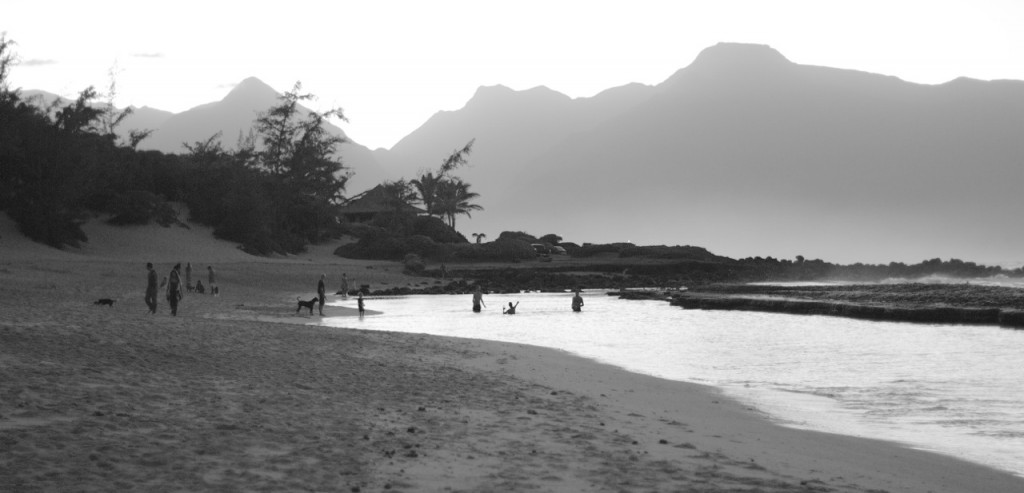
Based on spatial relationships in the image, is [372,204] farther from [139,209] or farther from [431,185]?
[139,209]

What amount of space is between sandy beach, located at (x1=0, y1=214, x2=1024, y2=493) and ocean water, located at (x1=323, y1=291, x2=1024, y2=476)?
111 centimetres

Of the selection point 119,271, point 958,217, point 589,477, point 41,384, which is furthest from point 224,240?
point 958,217

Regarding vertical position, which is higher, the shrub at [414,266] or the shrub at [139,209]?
the shrub at [139,209]

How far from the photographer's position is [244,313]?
84.7 feet

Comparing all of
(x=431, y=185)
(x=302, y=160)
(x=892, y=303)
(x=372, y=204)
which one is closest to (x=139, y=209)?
(x=302, y=160)

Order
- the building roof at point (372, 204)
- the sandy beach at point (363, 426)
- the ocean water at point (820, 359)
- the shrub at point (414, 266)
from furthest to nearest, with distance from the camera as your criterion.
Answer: the building roof at point (372, 204), the shrub at point (414, 266), the ocean water at point (820, 359), the sandy beach at point (363, 426)

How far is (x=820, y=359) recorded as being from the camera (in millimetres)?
18406

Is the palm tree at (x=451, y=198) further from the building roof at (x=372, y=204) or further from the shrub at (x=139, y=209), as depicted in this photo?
the shrub at (x=139, y=209)

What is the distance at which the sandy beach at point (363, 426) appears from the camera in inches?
264

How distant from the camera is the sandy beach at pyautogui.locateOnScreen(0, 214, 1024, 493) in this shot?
671cm

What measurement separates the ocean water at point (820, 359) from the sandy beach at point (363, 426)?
1.11m

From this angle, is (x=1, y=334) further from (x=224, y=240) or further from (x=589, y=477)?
(x=224, y=240)

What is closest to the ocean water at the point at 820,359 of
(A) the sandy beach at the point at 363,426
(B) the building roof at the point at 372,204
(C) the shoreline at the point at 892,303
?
(A) the sandy beach at the point at 363,426

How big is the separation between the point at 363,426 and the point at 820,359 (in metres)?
12.5
